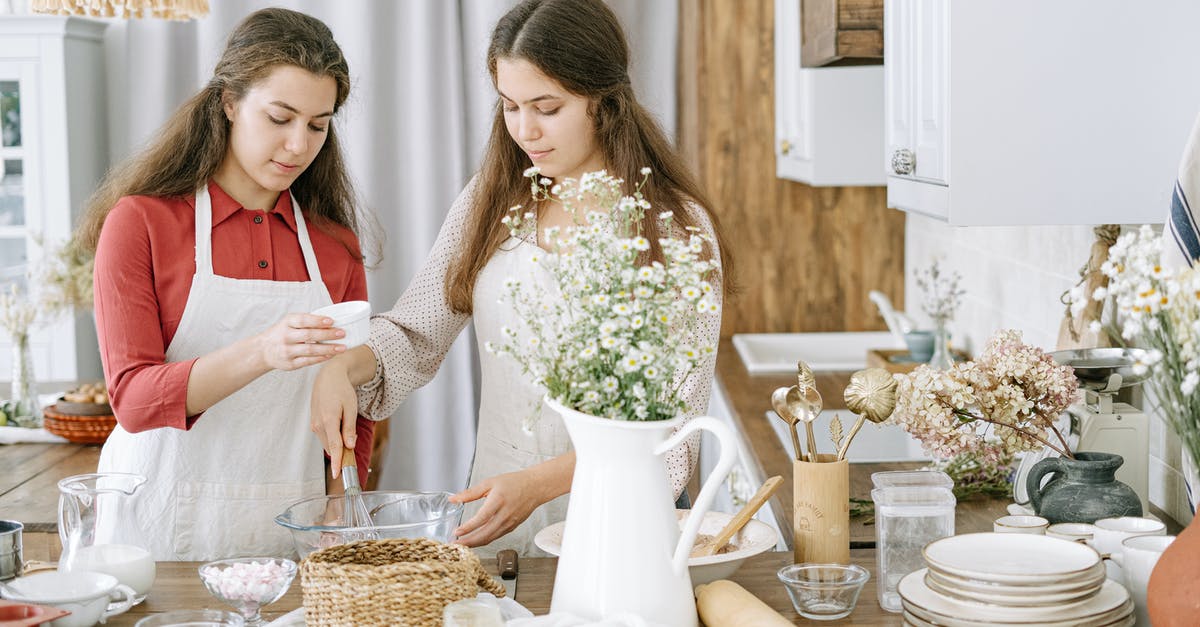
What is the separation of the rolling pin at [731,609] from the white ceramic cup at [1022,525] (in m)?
0.38

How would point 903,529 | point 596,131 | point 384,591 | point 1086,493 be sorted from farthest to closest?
1. point 596,131
2. point 1086,493
3. point 903,529
4. point 384,591

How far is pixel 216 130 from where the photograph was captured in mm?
1954

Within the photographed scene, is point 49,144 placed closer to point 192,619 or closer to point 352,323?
point 352,323

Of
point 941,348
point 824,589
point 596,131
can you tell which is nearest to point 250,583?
point 824,589

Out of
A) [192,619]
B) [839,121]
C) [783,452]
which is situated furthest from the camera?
[839,121]

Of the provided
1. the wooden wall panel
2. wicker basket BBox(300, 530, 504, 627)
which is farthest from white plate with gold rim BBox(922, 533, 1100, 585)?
the wooden wall panel

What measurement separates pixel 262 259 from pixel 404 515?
647mm

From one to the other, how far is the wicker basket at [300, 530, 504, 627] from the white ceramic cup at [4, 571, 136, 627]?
0.26 meters

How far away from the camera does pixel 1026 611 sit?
1.20 metres

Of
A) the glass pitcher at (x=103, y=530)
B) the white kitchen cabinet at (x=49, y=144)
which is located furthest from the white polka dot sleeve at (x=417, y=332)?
the white kitchen cabinet at (x=49, y=144)

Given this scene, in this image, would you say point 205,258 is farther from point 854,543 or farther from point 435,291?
point 854,543

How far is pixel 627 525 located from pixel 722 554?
292 mm

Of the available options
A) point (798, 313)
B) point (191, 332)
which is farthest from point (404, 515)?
point (798, 313)

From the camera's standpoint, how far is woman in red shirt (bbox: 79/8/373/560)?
6.15 feet
